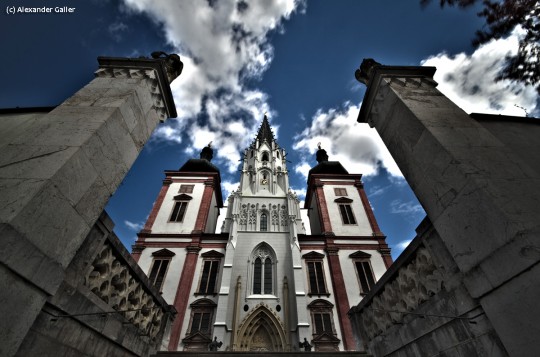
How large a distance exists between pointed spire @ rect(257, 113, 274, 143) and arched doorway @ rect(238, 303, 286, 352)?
20094mm

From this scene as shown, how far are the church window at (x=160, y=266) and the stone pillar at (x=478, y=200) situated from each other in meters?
17.2

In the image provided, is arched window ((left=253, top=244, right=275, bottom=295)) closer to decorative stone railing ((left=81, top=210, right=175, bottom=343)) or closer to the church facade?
the church facade

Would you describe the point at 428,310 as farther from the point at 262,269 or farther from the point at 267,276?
the point at 262,269

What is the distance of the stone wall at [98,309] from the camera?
216cm

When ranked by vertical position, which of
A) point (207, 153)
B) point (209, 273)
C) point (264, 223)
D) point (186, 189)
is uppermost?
point (207, 153)

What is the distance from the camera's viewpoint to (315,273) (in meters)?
16.9

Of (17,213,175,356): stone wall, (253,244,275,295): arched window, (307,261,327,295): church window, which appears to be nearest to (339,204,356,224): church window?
(307,261,327,295): church window

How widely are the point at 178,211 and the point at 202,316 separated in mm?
9110

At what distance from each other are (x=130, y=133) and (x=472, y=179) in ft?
13.6

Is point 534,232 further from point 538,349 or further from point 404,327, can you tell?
point 404,327

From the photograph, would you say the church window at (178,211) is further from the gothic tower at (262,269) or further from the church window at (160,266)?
the gothic tower at (262,269)

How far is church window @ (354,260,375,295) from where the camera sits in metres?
16.2

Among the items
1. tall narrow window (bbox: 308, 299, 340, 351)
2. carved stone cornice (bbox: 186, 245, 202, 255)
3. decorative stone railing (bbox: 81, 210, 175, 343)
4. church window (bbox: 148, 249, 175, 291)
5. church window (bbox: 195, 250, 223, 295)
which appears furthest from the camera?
carved stone cornice (bbox: 186, 245, 202, 255)

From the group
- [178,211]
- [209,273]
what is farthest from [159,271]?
[178,211]
